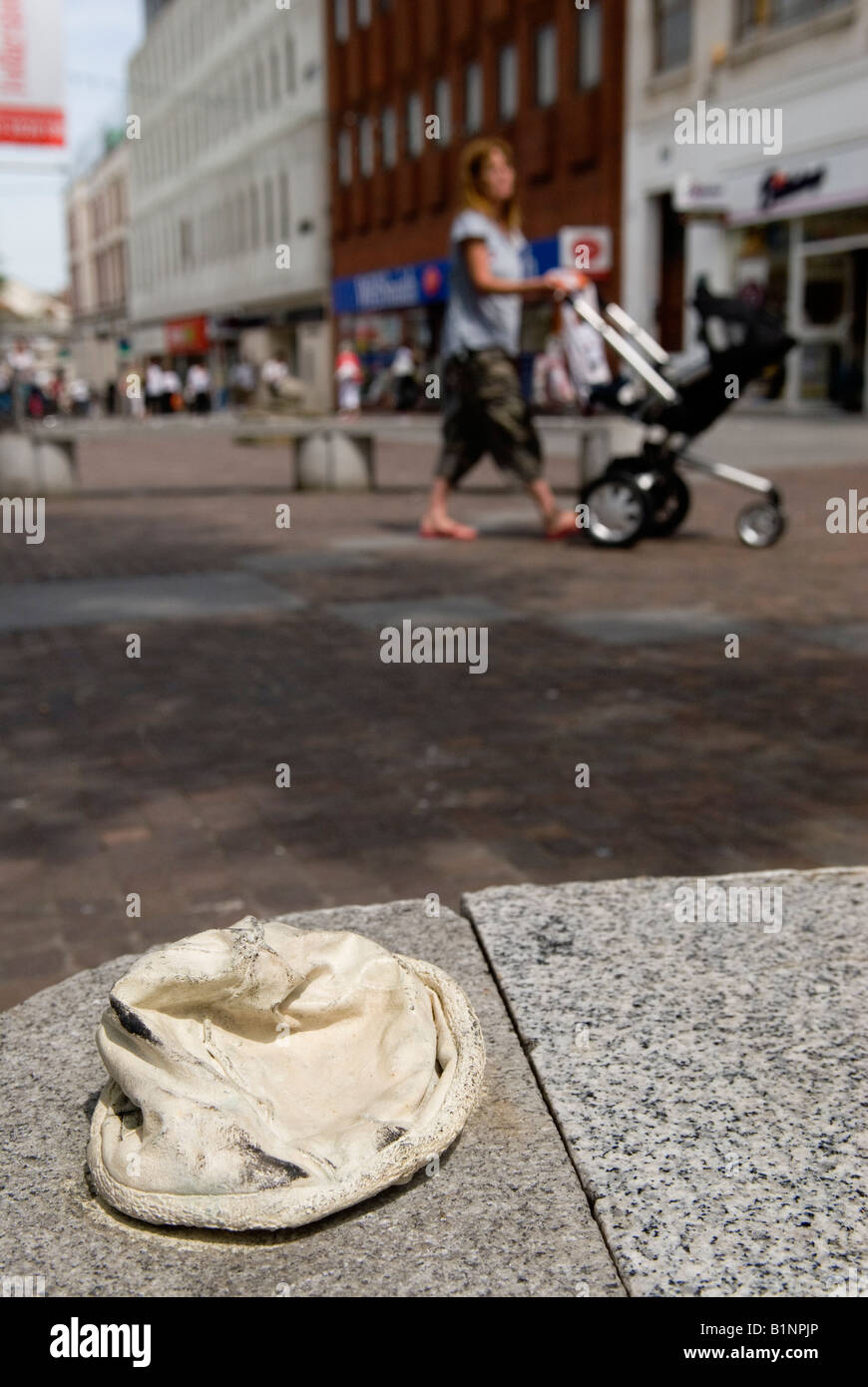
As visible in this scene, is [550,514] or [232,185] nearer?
[550,514]

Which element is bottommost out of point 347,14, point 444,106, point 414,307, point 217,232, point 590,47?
point 414,307

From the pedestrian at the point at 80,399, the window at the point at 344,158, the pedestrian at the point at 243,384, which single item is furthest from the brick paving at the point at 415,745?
the pedestrian at the point at 80,399

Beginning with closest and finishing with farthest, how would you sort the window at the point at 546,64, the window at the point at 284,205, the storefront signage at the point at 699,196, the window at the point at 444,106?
1. the storefront signage at the point at 699,196
2. the window at the point at 546,64
3. the window at the point at 444,106
4. the window at the point at 284,205

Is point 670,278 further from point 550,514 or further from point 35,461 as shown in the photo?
point 550,514

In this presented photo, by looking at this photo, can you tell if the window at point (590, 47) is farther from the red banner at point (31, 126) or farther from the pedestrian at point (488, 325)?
the pedestrian at point (488, 325)

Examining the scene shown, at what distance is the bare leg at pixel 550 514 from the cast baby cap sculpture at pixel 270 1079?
7080mm

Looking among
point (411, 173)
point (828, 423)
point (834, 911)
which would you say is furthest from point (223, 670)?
point (411, 173)

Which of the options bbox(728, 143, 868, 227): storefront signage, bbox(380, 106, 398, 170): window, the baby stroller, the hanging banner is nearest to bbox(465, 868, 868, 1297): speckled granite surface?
the baby stroller

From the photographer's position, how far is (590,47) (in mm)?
30922

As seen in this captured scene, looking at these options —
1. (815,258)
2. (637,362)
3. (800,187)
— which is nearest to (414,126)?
(800,187)

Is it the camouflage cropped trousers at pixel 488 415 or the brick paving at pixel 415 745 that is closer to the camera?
the brick paving at pixel 415 745

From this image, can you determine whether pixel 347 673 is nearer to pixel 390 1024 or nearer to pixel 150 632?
pixel 150 632

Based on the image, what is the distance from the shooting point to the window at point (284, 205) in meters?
50.9

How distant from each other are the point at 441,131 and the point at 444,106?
64 cm
